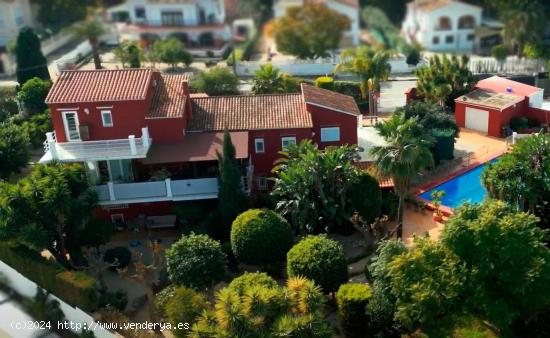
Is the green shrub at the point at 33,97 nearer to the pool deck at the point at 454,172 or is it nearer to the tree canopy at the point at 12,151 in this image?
the tree canopy at the point at 12,151

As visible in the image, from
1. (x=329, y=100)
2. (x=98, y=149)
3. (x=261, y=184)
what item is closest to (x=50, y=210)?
(x=98, y=149)

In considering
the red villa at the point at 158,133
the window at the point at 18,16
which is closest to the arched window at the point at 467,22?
the red villa at the point at 158,133

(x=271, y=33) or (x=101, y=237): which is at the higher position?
(x=271, y=33)

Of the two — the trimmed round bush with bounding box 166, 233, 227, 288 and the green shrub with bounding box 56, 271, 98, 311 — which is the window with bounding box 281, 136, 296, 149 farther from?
the green shrub with bounding box 56, 271, 98, 311

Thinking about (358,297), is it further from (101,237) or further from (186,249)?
→ (101,237)

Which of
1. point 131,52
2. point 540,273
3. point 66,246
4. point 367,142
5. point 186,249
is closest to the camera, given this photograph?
point 540,273

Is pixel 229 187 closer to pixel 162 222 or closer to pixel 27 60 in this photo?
pixel 162 222

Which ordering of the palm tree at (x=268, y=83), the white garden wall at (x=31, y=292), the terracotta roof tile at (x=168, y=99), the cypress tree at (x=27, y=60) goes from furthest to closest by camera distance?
the cypress tree at (x=27, y=60), the palm tree at (x=268, y=83), the terracotta roof tile at (x=168, y=99), the white garden wall at (x=31, y=292)

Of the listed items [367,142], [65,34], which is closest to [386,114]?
[367,142]
